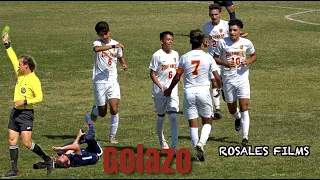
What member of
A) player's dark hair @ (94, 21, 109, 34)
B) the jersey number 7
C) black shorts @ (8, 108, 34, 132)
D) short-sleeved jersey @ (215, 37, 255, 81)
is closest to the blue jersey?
black shorts @ (8, 108, 34, 132)

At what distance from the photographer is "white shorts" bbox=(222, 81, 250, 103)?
67.4 feet

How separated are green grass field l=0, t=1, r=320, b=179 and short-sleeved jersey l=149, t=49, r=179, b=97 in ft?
5.75

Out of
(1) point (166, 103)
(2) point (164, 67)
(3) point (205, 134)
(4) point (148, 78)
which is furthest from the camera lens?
(4) point (148, 78)

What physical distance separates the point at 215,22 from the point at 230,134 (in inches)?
145

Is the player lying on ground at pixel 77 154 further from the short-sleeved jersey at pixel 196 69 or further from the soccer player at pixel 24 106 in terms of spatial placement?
the short-sleeved jersey at pixel 196 69

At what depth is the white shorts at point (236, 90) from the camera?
809 inches

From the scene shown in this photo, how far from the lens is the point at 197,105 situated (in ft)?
60.5

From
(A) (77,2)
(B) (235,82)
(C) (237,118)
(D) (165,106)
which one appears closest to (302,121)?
(C) (237,118)

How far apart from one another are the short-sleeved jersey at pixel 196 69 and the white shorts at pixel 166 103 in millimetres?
1168

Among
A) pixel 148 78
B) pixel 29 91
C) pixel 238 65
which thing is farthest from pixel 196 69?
pixel 148 78

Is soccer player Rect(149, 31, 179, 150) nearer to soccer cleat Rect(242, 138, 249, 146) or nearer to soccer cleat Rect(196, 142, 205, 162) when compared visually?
soccer cleat Rect(196, 142, 205, 162)

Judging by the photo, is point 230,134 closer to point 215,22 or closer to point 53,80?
point 215,22

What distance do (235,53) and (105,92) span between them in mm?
3218

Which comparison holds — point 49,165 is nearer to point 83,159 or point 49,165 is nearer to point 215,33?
point 83,159
